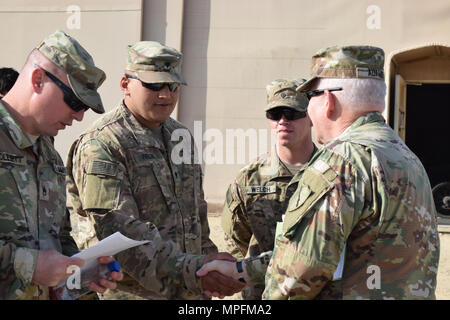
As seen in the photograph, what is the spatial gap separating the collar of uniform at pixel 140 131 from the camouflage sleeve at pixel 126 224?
22 centimetres

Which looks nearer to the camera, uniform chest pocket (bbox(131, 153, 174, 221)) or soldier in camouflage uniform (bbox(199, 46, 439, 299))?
soldier in camouflage uniform (bbox(199, 46, 439, 299))

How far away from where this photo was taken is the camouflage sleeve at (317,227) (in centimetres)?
252

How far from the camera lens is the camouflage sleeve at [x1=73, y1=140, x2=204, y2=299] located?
3.47 m

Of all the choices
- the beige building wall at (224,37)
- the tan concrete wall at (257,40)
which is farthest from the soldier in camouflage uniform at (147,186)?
the tan concrete wall at (257,40)

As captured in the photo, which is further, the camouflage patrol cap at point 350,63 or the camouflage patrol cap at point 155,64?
the camouflage patrol cap at point 155,64

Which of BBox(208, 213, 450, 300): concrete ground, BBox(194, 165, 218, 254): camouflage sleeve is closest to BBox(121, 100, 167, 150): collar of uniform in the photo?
BBox(194, 165, 218, 254): camouflage sleeve

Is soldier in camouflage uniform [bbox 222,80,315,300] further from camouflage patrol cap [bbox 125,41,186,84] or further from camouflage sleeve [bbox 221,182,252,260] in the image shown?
camouflage patrol cap [bbox 125,41,186,84]

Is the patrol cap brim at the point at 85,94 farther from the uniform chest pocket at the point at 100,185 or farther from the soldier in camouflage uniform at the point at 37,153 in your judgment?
the uniform chest pocket at the point at 100,185

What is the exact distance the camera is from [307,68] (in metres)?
10.2

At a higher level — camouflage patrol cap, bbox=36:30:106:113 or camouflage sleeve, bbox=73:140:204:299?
camouflage patrol cap, bbox=36:30:106:113

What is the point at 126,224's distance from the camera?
11.4ft

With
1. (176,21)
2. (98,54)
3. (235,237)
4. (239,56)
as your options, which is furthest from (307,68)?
(235,237)

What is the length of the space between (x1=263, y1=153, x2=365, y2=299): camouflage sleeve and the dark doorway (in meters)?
11.6

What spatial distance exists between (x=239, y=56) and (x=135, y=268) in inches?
285
